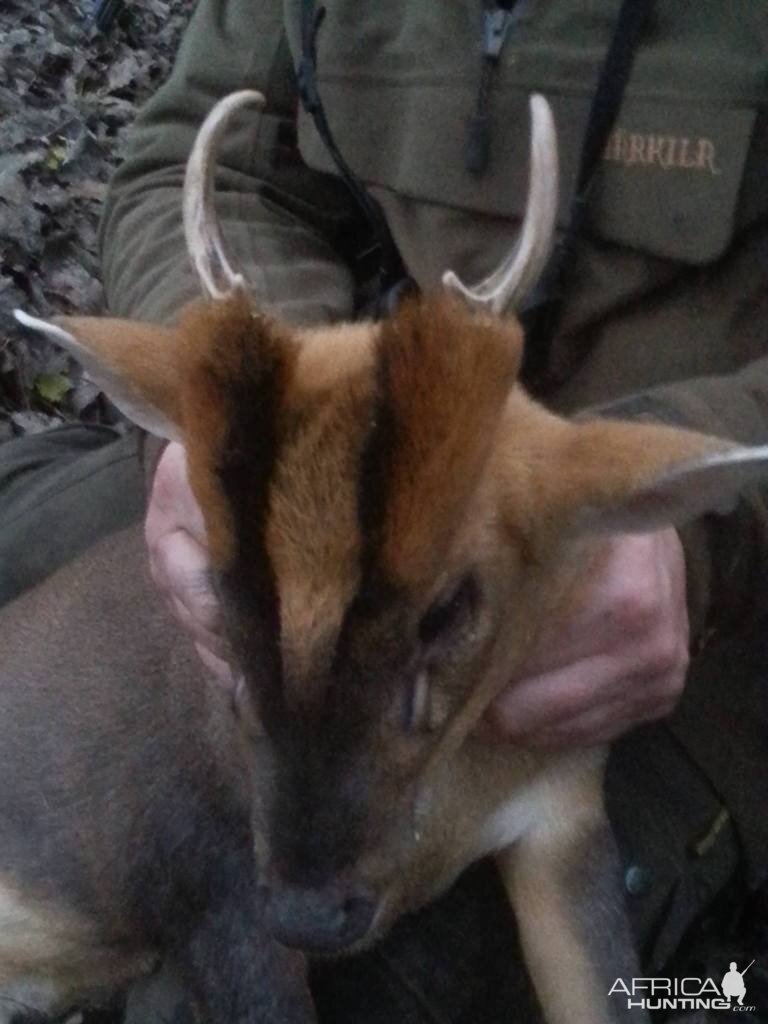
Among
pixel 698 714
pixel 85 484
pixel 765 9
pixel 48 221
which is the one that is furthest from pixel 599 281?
pixel 48 221

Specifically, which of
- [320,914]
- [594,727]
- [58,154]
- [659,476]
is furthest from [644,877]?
[58,154]

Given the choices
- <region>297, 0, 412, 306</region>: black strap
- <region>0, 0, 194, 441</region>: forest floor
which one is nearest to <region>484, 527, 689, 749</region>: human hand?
<region>297, 0, 412, 306</region>: black strap

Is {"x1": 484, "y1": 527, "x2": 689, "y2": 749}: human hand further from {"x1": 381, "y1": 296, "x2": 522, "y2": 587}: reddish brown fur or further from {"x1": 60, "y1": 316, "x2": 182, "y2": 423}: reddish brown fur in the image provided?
{"x1": 60, "y1": 316, "x2": 182, "y2": 423}: reddish brown fur

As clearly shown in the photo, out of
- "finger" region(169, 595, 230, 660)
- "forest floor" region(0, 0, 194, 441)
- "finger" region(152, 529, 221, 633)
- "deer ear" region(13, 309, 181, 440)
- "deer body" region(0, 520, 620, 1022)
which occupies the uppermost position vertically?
"deer ear" region(13, 309, 181, 440)

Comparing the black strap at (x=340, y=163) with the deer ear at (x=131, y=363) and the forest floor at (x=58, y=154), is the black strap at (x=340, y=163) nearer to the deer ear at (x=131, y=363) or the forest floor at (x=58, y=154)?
the deer ear at (x=131, y=363)

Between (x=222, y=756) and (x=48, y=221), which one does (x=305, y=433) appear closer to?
(x=222, y=756)

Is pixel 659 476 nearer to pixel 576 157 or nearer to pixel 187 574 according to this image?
pixel 187 574

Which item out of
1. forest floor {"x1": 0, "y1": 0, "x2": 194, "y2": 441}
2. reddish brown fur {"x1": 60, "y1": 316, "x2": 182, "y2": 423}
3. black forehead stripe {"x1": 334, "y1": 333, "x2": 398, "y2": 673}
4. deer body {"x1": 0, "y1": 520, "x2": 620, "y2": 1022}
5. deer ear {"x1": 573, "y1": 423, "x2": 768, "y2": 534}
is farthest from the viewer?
forest floor {"x1": 0, "y1": 0, "x2": 194, "y2": 441}

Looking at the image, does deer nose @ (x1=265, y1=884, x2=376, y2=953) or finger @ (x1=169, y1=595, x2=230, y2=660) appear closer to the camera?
deer nose @ (x1=265, y1=884, x2=376, y2=953)
